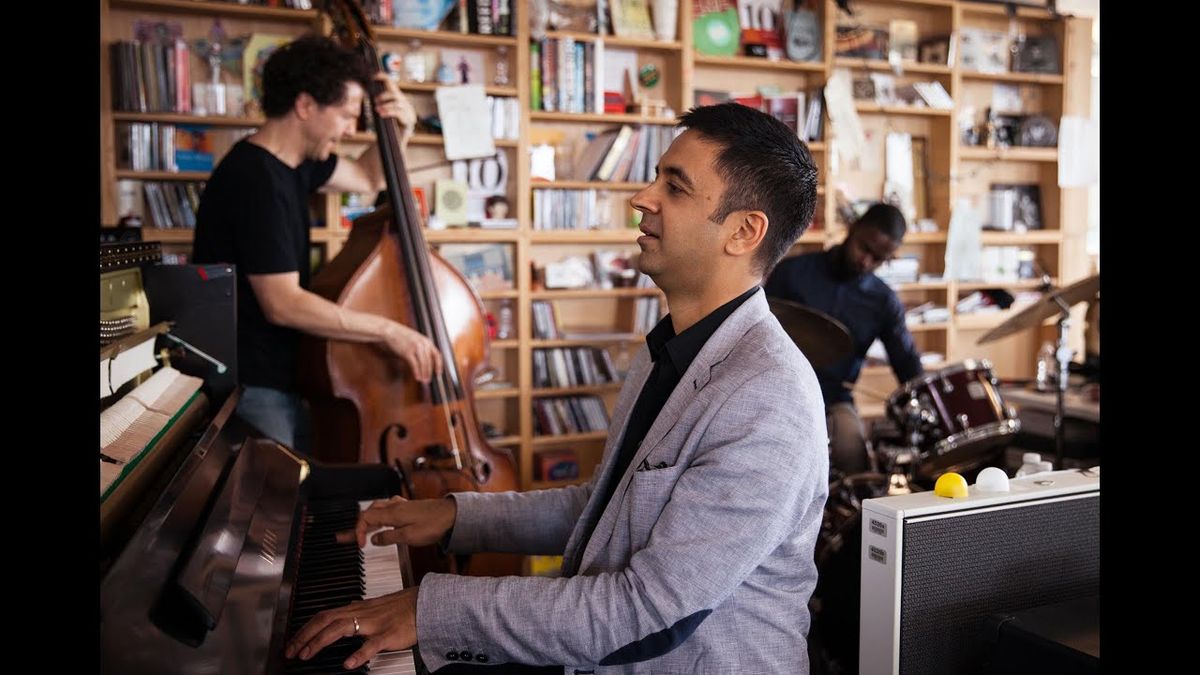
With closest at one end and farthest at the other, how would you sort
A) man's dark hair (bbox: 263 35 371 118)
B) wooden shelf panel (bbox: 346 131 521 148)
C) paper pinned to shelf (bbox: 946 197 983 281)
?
man's dark hair (bbox: 263 35 371 118) → wooden shelf panel (bbox: 346 131 521 148) → paper pinned to shelf (bbox: 946 197 983 281)

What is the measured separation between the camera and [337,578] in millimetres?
1434

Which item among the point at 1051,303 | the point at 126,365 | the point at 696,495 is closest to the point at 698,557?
the point at 696,495

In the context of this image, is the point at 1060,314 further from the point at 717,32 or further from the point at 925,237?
the point at 717,32

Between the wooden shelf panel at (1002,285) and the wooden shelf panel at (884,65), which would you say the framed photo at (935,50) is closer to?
the wooden shelf panel at (884,65)

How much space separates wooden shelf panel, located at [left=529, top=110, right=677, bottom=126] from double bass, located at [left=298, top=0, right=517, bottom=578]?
1.90 m

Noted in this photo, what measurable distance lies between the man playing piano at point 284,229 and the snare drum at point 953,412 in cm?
169

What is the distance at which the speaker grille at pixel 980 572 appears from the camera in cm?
144

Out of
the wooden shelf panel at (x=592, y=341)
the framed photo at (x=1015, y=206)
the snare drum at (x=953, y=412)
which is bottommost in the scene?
the snare drum at (x=953, y=412)

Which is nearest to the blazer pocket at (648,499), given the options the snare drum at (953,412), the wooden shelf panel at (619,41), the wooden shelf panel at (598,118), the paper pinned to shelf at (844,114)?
the snare drum at (953,412)

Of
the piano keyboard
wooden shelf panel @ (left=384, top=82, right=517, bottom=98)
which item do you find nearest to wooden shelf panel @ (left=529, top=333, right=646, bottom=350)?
wooden shelf panel @ (left=384, top=82, right=517, bottom=98)

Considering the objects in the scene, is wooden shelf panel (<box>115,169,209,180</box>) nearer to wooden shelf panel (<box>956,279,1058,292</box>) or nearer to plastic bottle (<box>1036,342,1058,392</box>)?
plastic bottle (<box>1036,342,1058,392</box>)

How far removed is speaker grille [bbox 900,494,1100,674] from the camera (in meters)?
1.44
